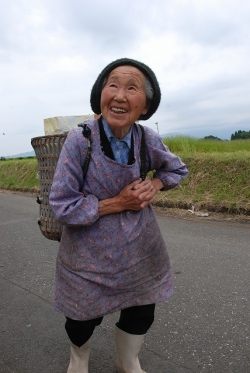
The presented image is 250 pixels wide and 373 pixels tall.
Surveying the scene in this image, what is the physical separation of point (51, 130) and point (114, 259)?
1.03 meters

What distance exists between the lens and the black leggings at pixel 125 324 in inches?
72.4

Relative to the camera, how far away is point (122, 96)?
5.50 feet

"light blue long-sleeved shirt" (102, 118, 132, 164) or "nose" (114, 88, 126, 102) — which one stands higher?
"nose" (114, 88, 126, 102)

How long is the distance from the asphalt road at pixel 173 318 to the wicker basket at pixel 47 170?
87 centimetres

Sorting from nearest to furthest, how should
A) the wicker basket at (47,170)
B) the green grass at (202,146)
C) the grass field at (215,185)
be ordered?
the wicker basket at (47,170) < the grass field at (215,185) < the green grass at (202,146)

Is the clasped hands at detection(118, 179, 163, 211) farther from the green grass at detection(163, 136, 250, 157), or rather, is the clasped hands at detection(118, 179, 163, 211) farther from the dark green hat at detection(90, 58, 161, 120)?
the green grass at detection(163, 136, 250, 157)

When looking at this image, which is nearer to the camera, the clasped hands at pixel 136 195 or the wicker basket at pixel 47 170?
the clasped hands at pixel 136 195

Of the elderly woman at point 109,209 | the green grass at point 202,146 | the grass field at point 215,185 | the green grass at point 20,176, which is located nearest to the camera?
the elderly woman at point 109,209

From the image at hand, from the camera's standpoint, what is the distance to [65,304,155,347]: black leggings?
1838mm

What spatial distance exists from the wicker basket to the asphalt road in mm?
868

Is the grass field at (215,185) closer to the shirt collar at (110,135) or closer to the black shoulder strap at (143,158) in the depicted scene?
the black shoulder strap at (143,158)

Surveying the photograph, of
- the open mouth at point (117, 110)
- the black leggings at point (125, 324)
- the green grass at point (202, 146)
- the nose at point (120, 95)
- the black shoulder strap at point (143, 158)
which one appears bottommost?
the black leggings at point (125, 324)

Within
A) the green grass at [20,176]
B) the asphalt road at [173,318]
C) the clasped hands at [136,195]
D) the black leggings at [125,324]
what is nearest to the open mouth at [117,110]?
the clasped hands at [136,195]

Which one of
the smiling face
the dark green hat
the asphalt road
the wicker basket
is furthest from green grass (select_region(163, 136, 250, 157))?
the smiling face
